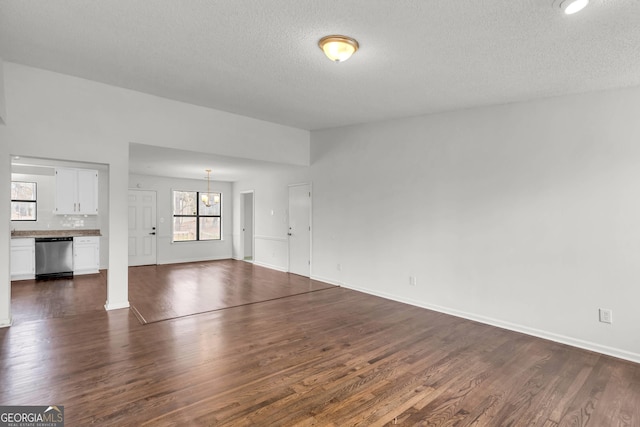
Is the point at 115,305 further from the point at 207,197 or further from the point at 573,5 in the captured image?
the point at 573,5

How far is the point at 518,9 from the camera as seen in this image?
232 centimetres

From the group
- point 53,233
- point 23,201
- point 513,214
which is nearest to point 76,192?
point 53,233

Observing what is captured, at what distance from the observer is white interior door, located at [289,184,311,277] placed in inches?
271

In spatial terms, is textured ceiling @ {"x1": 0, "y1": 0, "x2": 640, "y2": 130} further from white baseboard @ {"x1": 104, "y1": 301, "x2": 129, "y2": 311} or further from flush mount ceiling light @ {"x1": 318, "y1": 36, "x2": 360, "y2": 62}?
white baseboard @ {"x1": 104, "y1": 301, "x2": 129, "y2": 311}

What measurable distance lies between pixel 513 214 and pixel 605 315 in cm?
134

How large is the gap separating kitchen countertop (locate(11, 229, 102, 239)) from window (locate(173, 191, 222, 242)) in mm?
1950

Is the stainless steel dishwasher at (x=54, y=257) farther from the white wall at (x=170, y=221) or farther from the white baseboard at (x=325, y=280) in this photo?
the white baseboard at (x=325, y=280)

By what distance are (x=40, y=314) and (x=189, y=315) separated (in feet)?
6.27

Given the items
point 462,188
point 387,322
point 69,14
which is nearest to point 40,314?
point 69,14

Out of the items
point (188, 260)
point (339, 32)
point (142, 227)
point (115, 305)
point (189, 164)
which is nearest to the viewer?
point (339, 32)

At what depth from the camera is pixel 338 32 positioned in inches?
108

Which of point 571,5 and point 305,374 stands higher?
point 571,5

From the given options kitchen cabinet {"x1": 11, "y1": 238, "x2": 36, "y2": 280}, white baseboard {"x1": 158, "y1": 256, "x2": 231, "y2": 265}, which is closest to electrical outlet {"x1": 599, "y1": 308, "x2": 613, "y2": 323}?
white baseboard {"x1": 158, "y1": 256, "x2": 231, "y2": 265}

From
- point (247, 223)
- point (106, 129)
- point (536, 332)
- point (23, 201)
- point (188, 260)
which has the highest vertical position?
point (106, 129)
